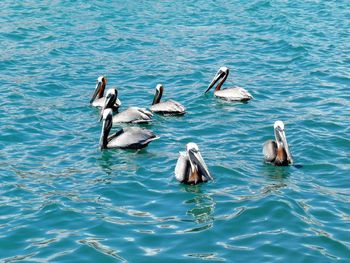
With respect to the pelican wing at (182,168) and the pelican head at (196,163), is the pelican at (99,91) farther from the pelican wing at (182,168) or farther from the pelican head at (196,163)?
the pelican head at (196,163)

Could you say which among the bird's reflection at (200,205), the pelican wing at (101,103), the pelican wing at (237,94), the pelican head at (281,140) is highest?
the pelican head at (281,140)

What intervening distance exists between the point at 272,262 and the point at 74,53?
15.6 m

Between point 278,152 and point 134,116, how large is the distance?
4.54 metres

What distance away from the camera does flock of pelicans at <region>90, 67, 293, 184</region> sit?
14.5 metres

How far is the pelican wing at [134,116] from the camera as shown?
18.4m

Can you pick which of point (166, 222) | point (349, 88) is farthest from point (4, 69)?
point (166, 222)

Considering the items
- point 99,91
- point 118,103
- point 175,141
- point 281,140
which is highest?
point 281,140

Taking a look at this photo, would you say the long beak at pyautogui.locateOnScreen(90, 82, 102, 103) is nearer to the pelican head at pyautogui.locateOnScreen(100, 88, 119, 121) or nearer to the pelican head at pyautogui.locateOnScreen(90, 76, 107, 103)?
the pelican head at pyautogui.locateOnScreen(90, 76, 107, 103)

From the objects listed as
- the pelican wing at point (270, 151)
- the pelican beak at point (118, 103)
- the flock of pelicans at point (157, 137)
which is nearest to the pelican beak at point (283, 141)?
the flock of pelicans at point (157, 137)

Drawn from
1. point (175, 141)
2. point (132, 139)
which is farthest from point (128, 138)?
point (175, 141)

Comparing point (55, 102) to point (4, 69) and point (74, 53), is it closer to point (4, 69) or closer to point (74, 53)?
point (4, 69)

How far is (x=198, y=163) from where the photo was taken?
47.2 feet

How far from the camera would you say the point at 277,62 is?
2398 cm

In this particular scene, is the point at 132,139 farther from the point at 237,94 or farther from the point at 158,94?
the point at 237,94
